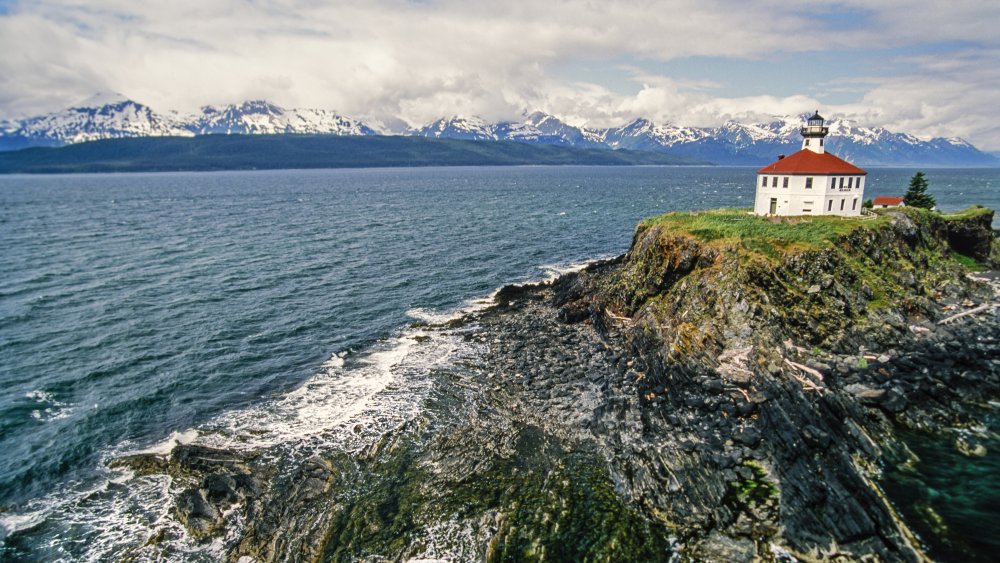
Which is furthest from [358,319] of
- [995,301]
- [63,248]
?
[63,248]

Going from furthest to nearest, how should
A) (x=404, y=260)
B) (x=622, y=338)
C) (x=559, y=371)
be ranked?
(x=404, y=260)
(x=622, y=338)
(x=559, y=371)

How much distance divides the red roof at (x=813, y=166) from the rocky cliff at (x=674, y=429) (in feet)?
26.4

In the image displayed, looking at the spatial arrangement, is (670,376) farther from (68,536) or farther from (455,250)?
(455,250)

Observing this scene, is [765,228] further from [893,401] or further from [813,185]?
[893,401]

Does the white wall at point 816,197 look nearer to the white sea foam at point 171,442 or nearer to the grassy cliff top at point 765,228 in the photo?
the grassy cliff top at point 765,228

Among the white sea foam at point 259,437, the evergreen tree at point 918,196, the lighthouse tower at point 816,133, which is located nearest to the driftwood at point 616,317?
the white sea foam at point 259,437

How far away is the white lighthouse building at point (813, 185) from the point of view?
5222 cm

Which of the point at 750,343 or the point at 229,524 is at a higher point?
the point at 750,343

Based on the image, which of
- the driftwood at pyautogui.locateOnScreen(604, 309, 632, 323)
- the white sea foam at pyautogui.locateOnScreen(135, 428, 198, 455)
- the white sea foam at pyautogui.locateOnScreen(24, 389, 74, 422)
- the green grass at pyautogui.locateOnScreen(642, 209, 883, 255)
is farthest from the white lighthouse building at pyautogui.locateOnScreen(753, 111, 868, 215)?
the white sea foam at pyautogui.locateOnScreen(24, 389, 74, 422)

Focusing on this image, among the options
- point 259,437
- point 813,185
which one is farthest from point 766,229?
point 259,437

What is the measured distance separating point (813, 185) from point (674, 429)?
126 ft

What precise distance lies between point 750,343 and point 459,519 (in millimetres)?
22125

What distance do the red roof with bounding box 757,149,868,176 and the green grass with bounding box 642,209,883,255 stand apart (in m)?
4.82

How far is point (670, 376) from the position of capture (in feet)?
109
